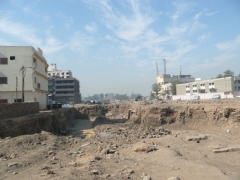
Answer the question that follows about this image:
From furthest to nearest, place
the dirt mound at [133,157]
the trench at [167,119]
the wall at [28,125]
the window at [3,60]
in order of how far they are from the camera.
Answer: the window at [3,60]
the trench at [167,119]
the wall at [28,125]
the dirt mound at [133,157]

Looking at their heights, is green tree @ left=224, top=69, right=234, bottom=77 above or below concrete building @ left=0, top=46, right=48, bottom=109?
above

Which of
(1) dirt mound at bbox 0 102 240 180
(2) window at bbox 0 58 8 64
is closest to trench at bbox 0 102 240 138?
(1) dirt mound at bbox 0 102 240 180

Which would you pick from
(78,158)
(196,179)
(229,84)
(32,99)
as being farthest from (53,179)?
(229,84)

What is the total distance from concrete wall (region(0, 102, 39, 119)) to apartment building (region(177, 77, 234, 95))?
6322 cm

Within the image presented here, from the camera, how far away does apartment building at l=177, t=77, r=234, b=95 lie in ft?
238

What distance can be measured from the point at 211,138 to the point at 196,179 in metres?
10.9

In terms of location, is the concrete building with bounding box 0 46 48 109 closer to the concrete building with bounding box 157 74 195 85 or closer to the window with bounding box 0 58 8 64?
the window with bounding box 0 58 8 64

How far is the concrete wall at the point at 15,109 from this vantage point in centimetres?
2076

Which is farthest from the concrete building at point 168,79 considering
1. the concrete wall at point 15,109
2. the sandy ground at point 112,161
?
the sandy ground at point 112,161

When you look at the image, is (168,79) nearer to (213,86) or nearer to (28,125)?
(213,86)

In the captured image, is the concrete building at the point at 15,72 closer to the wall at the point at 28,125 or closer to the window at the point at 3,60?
the window at the point at 3,60

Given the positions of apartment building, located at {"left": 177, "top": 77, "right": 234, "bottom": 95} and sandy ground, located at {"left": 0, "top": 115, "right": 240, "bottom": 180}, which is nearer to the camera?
sandy ground, located at {"left": 0, "top": 115, "right": 240, "bottom": 180}

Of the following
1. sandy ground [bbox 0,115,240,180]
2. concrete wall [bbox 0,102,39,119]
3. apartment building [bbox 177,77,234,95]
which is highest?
apartment building [bbox 177,77,234,95]

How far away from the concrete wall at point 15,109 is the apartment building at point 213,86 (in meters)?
63.2
